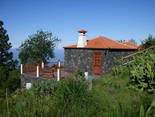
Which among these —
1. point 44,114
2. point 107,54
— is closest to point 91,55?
point 107,54

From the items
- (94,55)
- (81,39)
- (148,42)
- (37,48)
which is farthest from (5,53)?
(148,42)

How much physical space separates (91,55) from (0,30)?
52.1 ft

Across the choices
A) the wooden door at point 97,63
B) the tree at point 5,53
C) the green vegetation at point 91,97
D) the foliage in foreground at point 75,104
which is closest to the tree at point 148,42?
the green vegetation at point 91,97

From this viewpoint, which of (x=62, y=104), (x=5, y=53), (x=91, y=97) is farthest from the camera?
(x=5, y=53)

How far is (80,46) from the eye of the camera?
15.3m

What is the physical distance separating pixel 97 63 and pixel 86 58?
49.4 inches

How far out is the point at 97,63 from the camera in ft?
46.9

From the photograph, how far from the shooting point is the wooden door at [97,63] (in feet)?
46.2

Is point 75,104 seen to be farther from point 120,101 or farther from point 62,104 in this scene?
point 120,101

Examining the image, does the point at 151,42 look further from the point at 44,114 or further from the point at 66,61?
the point at 44,114

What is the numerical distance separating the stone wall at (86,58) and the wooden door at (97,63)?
26 cm

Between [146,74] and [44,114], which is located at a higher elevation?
[146,74]

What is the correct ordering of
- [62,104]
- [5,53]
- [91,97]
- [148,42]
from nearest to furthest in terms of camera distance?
[62,104] < [91,97] < [148,42] < [5,53]

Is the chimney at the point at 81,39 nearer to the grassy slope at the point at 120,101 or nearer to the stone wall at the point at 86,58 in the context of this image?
the stone wall at the point at 86,58
